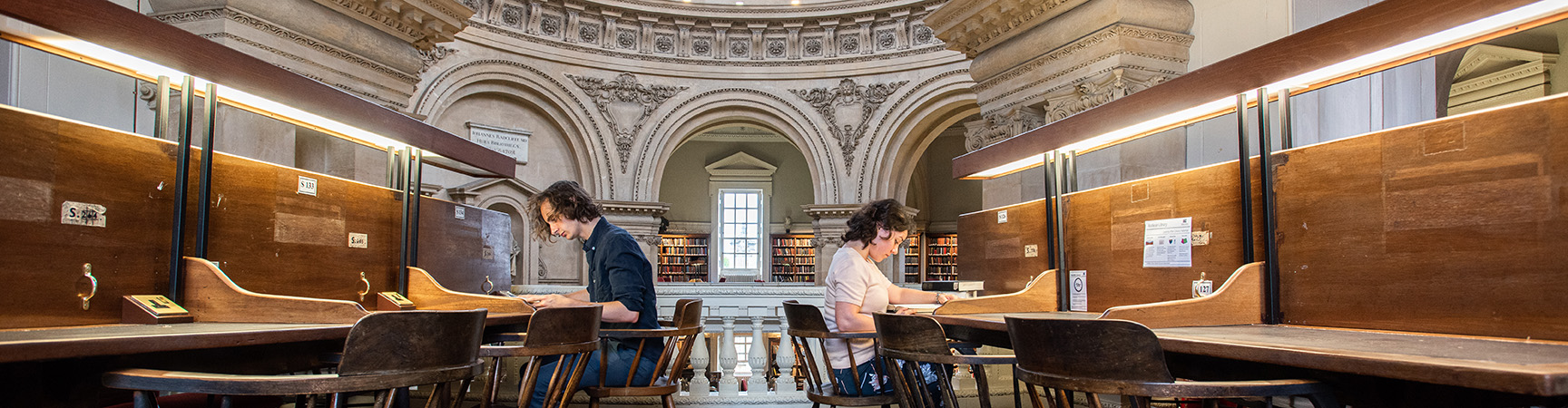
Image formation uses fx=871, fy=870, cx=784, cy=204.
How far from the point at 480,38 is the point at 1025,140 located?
1036 centimetres

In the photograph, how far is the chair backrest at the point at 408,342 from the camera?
178cm

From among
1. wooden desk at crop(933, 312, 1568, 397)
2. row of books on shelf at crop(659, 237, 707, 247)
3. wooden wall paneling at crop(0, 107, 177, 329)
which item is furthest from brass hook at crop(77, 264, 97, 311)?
row of books on shelf at crop(659, 237, 707, 247)

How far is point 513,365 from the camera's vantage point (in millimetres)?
4891

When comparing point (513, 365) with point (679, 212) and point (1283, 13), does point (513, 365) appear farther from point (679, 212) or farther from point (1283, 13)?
point (679, 212)

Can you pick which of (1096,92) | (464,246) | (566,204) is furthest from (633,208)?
(566,204)

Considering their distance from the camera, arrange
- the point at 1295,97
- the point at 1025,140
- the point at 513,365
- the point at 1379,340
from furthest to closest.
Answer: the point at 513,365
the point at 1295,97
the point at 1025,140
the point at 1379,340

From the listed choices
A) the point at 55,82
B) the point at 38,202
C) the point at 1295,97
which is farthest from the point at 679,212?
the point at 38,202

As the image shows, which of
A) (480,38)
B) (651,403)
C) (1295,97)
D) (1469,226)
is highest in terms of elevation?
(480,38)

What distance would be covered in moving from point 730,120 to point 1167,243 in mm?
11948

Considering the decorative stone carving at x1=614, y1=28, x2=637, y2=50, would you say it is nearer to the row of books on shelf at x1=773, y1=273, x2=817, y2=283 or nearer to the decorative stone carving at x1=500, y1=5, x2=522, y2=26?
the decorative stone carving at x1=500, y1=5, x2=522, y2=26

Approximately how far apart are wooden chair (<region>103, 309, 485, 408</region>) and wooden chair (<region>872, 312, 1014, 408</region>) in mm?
1213

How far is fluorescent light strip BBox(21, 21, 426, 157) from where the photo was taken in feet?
6.72

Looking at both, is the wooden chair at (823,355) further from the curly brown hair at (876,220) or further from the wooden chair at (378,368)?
the wooden chair at (378,368)

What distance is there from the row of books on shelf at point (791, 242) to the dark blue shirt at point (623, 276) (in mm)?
15955
